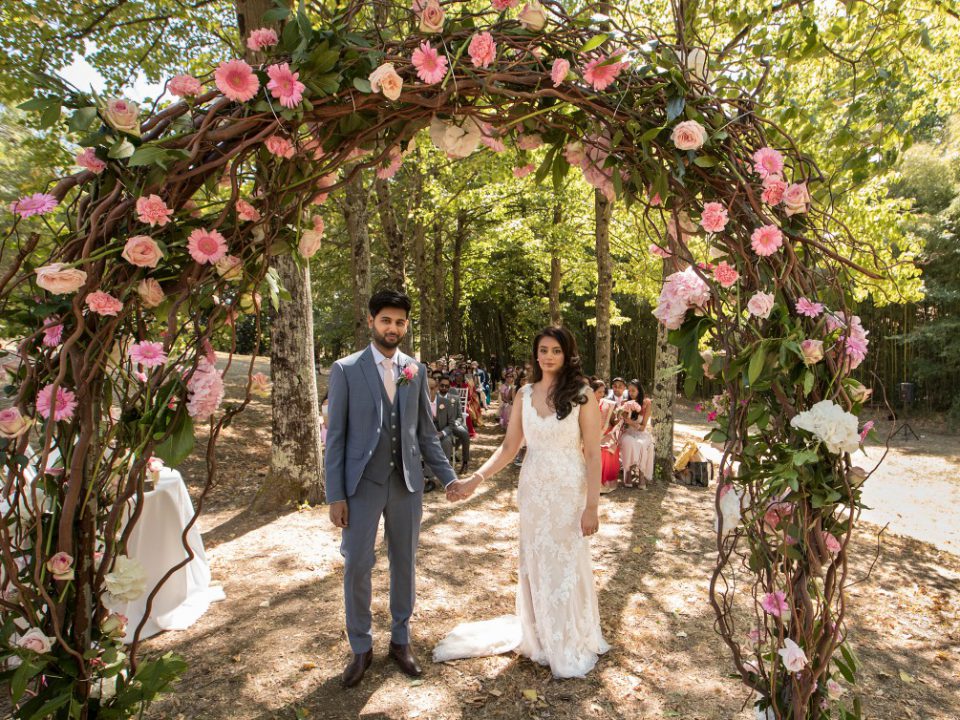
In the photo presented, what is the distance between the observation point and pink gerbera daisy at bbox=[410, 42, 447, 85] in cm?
189

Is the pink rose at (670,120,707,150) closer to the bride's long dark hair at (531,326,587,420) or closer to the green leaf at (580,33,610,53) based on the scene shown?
the green leaf at (580,33,610,53)

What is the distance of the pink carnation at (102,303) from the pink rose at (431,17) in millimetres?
1302

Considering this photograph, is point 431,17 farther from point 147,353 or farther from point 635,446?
point 635,446

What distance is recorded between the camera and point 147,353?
5.82 feet

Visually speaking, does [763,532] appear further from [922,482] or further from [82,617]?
[922,482]

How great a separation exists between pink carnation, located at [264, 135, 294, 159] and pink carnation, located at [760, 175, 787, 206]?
64.3 inches

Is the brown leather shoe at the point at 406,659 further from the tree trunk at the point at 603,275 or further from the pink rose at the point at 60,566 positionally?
the tree trunk at the point at 603,275

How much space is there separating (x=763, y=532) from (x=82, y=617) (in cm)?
237

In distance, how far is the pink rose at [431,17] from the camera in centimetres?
187

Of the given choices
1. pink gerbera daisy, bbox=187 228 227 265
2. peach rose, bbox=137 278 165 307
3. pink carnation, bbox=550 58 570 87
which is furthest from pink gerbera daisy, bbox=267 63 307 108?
pink carnation, bbox=550 58 570 87

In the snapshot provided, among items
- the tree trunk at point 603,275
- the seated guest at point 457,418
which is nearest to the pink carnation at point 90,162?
the seated guest at point 457,418

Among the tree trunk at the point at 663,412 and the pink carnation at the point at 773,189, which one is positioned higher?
the pink carnation at the point at 773,189

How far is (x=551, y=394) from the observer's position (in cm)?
360

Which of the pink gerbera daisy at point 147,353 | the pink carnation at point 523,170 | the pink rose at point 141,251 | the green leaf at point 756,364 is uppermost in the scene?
the pink carnation at point 523,170
